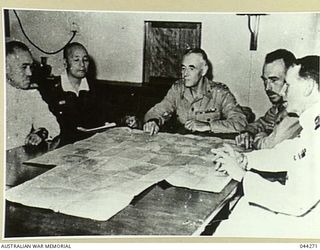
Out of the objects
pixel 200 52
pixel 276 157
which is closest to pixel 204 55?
pixel 200 52

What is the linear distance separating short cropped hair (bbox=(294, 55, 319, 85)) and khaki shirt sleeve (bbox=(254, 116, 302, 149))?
0.04 meters

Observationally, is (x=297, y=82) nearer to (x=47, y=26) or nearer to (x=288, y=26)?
(x=288, y=26)

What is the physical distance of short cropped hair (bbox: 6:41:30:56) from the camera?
0.44 m

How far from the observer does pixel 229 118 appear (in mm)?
446

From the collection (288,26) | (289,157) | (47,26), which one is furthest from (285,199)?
(47,26)

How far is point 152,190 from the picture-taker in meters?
0.43

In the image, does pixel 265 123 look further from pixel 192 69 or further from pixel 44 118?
pixel 44 118

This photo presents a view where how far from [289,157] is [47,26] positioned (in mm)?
236

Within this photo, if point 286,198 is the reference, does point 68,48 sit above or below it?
above

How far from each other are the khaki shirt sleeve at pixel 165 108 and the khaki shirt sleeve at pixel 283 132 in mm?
83

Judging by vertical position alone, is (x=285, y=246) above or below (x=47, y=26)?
below

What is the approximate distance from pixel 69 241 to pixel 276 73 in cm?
23

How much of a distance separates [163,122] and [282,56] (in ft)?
0.38

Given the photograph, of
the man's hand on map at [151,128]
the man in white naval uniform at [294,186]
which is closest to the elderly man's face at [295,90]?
the man in white naval uniform at [294,186]
